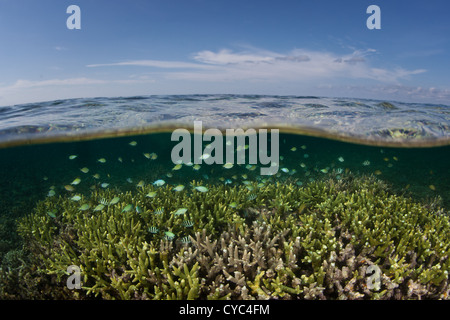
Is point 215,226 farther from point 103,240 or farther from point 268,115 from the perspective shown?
point 268,115

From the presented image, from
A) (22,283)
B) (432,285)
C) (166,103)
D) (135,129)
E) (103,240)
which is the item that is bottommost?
(22,283)

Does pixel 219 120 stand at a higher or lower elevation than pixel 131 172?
higher

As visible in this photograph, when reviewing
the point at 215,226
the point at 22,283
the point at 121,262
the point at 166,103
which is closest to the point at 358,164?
the point at 166,103

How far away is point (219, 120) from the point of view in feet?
45.5

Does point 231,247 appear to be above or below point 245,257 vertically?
above

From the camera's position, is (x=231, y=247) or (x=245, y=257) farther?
(x=231, y=247)

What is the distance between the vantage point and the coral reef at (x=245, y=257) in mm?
3920

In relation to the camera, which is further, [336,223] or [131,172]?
[131,172]

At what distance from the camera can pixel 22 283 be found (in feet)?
16.4

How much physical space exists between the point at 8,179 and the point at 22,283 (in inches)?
515

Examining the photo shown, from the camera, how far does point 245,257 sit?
165 inches

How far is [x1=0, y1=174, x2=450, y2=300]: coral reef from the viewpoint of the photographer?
392 centimetres
